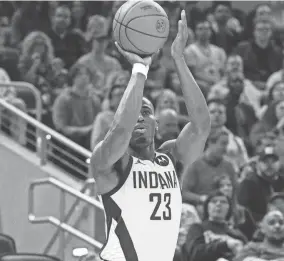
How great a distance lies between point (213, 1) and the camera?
15070 millimetres

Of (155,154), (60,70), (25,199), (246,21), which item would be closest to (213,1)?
(246,21)

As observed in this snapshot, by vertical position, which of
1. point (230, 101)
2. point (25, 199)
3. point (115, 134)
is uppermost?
point (115, 134)

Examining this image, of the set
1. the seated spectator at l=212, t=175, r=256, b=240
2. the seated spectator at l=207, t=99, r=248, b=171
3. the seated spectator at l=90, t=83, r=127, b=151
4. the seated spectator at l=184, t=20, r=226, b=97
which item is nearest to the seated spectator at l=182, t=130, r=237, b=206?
the seated spectator at l=212, t=175, r=256, b=240

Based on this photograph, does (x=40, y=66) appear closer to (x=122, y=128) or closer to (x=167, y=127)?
(x=167, y=127)

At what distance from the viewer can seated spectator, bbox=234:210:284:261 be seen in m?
9.08

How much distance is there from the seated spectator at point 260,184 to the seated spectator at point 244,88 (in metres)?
1.55

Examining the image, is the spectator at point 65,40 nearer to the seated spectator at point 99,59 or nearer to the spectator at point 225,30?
the seated spectator at point 99,59

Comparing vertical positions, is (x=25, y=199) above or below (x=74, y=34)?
below

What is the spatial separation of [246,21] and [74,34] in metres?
3.05

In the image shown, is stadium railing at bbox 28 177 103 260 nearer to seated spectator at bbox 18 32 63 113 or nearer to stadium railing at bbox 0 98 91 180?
stadium railing at bbox 0 98 91 180

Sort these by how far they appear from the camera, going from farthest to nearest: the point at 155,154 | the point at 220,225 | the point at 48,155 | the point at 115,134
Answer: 1. the point at 48,155
2. the point at 220,225
3. the point at 155,154
4. the point at 115,134

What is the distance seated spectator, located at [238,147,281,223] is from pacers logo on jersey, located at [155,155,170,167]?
416 cm

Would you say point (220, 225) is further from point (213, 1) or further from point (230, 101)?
point (213, 1)

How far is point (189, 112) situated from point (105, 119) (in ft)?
13.8
